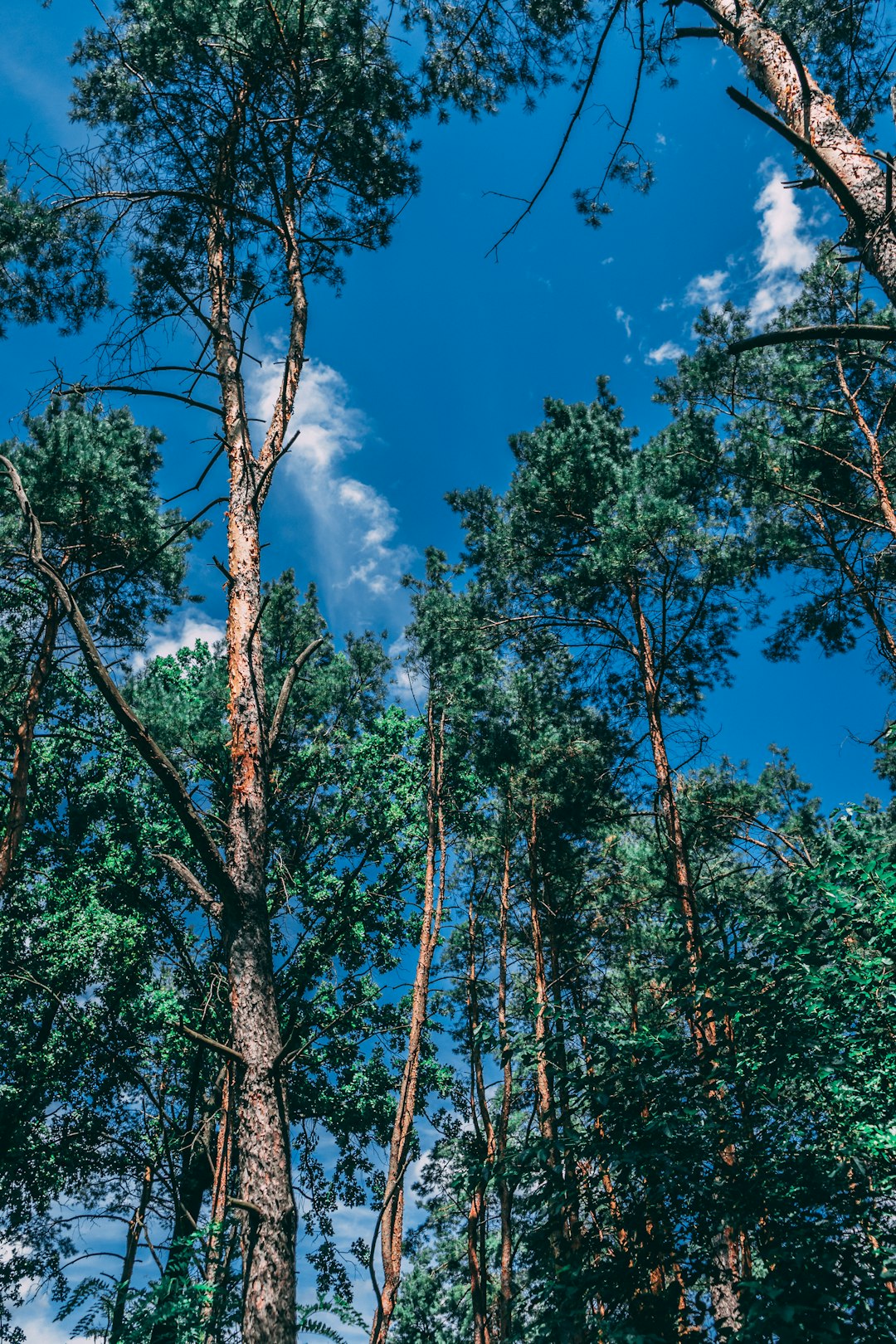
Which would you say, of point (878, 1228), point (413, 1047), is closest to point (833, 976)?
point (878, 1228)

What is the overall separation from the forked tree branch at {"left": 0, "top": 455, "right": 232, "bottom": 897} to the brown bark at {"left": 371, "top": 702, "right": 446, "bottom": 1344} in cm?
424

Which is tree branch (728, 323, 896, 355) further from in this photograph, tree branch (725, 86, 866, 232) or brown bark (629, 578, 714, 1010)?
brown bark (629, 578, 714, 1010)

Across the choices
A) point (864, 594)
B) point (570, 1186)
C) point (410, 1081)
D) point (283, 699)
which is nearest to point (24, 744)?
point (410, 1081)

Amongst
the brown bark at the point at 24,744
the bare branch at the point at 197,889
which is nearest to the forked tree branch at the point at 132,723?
the bare branch at the point at 197,889

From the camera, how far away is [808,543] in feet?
32.0

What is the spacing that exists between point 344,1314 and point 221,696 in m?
9.37

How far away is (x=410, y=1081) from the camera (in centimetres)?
789

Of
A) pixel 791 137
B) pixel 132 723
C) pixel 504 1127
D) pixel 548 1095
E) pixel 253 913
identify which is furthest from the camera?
pixel 504 1127

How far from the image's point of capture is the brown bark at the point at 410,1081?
21.7 ft

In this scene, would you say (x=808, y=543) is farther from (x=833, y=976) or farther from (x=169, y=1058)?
(x=169, y=1058)

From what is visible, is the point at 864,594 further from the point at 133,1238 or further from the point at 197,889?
the point at 133,1238

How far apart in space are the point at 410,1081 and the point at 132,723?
21.8ft

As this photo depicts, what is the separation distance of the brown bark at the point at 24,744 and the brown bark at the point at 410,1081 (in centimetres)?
Answer: 519

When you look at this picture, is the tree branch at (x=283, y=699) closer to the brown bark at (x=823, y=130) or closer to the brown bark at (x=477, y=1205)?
the brown bark at (x=823, y=130)
